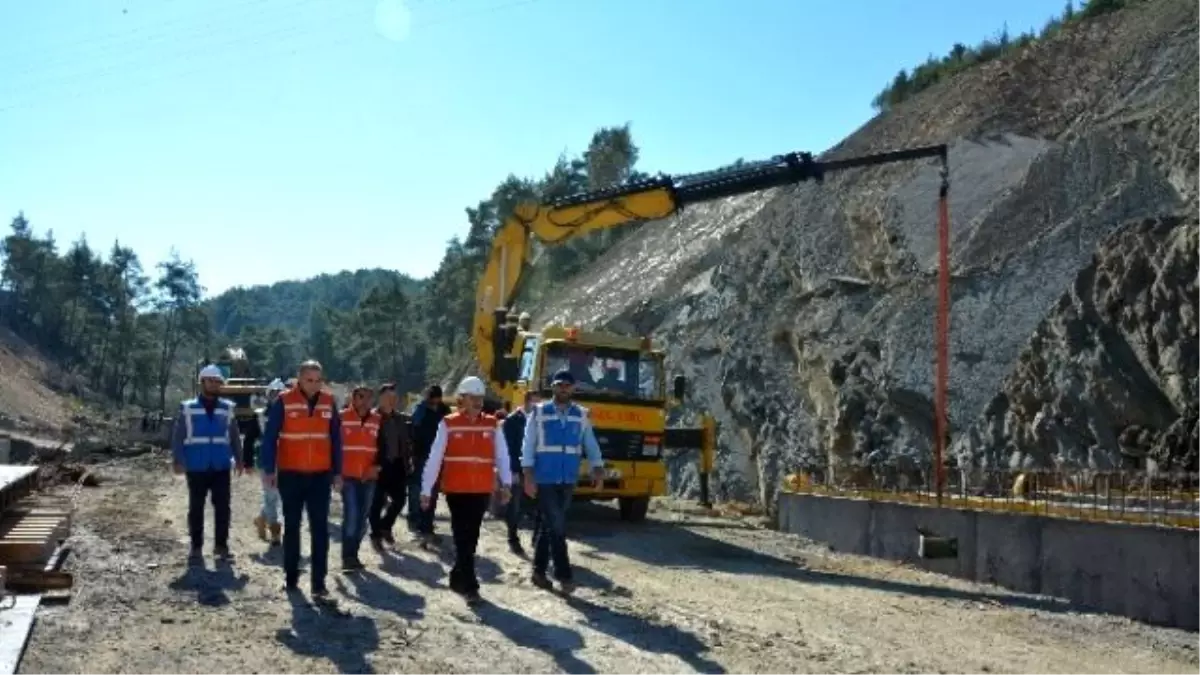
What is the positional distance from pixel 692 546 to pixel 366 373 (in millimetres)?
105526

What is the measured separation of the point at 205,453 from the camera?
11727mm

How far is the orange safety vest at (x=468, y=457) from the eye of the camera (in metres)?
9.82

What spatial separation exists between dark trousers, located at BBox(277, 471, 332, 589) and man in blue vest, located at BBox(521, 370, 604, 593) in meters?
1.77

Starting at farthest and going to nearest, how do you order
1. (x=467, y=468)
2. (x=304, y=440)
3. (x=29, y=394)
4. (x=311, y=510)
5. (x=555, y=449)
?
(x=29, y=394) < (x=555, y=449) < (x=467, y=468) < (x=311, y=510) < (x=304, y=440)

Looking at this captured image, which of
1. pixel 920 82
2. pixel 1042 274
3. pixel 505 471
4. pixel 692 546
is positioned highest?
pixel 920 82

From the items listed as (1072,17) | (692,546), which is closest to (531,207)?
(692,546)

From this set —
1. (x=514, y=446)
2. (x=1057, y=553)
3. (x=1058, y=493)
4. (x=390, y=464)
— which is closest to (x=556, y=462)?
(x=514, y=446)

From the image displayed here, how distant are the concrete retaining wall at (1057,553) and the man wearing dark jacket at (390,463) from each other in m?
7.28

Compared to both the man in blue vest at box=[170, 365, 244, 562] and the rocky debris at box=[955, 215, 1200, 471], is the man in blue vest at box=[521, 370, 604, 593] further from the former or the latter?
the rocky debris at box=[955, 215, 1200, 471]

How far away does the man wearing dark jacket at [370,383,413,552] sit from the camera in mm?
13430

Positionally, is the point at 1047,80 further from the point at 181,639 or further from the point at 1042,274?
the point at 181,639

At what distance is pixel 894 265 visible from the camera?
29516mm

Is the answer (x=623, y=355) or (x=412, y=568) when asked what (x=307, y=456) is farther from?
(x=623, y=355)

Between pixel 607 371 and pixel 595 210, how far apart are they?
324 centimetres
